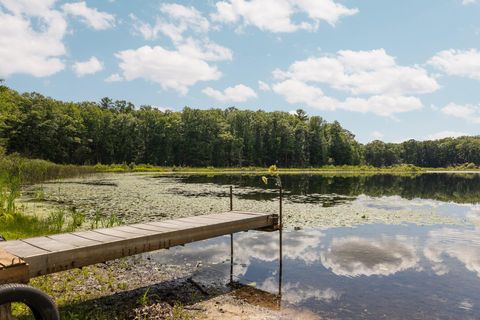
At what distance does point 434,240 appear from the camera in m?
14.3

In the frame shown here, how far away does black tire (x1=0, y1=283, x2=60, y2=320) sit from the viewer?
4.43 meters

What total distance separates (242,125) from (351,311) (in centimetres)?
9909

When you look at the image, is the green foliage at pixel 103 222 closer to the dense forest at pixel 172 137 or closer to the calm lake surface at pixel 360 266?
the calm lake surface at pixel 360 266

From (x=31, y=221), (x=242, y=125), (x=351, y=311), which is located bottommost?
(x=351, y=311)

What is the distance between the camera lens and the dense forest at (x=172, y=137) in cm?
7656

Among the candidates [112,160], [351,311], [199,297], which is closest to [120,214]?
[199,297]

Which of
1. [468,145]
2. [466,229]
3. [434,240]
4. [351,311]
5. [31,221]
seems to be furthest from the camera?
[468,145]

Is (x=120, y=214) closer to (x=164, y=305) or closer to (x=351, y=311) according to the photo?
(x=164, y=305)

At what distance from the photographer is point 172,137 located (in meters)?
96.4

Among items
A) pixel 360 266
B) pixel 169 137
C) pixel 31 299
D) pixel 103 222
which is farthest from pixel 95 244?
pixel 169 137

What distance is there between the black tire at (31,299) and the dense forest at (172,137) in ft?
236

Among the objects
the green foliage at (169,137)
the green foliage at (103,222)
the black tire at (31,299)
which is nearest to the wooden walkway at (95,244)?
the black tire at (31,299)

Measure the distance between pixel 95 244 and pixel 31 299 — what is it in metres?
2.11

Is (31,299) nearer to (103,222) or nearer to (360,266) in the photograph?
(360,266)
